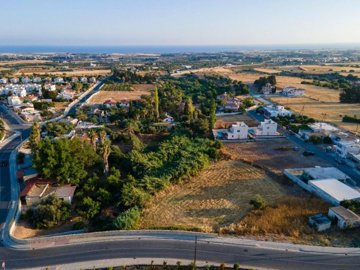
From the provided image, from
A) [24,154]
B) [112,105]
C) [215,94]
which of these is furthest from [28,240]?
[215,94]

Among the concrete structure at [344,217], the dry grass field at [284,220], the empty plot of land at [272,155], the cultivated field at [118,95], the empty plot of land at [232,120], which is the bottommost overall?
the cultivated field at [118,95]

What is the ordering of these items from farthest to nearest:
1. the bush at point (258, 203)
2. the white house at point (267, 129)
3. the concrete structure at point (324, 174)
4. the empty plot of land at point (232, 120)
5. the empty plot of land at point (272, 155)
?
the empty plot of land at point (232, 120) → the white house at point (267, 129) → the empty plot of land at point (272, 155) → the concrete structure at point (324, 174) → the bush at point (258, 203)

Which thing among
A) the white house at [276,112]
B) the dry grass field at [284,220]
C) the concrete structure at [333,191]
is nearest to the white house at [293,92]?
the white house at [276,112]

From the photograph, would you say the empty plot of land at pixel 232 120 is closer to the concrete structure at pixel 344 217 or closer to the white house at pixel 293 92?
the white house at pixel 293 92

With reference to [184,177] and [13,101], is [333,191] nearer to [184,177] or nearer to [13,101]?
[184,177]

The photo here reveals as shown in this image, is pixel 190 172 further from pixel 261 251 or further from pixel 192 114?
pixel 192 114

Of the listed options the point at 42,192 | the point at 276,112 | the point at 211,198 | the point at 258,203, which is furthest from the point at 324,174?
the point at 276,112
